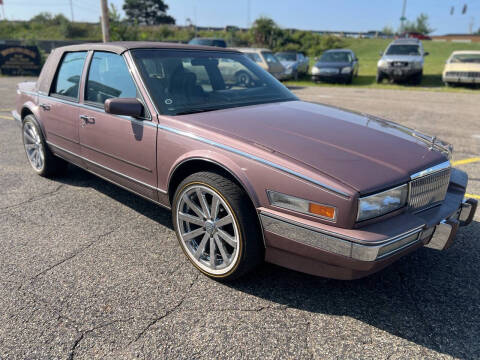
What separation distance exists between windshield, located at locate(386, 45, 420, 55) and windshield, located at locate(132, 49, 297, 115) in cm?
1485

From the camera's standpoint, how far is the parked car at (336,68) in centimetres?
1672

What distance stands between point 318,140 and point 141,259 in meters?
1.62

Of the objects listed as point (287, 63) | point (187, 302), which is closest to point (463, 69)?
point (287, 63)

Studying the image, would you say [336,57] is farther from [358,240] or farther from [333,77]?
[358,240]

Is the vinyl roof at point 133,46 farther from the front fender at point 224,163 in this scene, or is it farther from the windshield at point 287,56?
the windshield at point 287,56

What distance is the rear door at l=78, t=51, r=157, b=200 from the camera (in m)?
2.98

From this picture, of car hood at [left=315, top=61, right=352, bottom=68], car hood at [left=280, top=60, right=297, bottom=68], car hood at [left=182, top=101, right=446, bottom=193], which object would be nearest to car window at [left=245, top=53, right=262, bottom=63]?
car hood at [left=280, top=60, right=297, bottom=68]

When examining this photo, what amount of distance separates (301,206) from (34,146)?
400cm

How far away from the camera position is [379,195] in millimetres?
2094

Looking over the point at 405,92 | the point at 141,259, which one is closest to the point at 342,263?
the point at 141,259

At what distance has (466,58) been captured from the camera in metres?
15.4

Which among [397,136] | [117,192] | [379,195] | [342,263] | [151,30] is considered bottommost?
[117,192]

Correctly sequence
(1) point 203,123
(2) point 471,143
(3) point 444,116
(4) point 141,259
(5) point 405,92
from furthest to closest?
(5) point 405,92 < (3) point 444,116 < (2) point 471,143 < (4) point 141,259 < (1) point 203,123

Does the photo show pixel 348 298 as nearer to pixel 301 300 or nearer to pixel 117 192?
pixel 301 300
